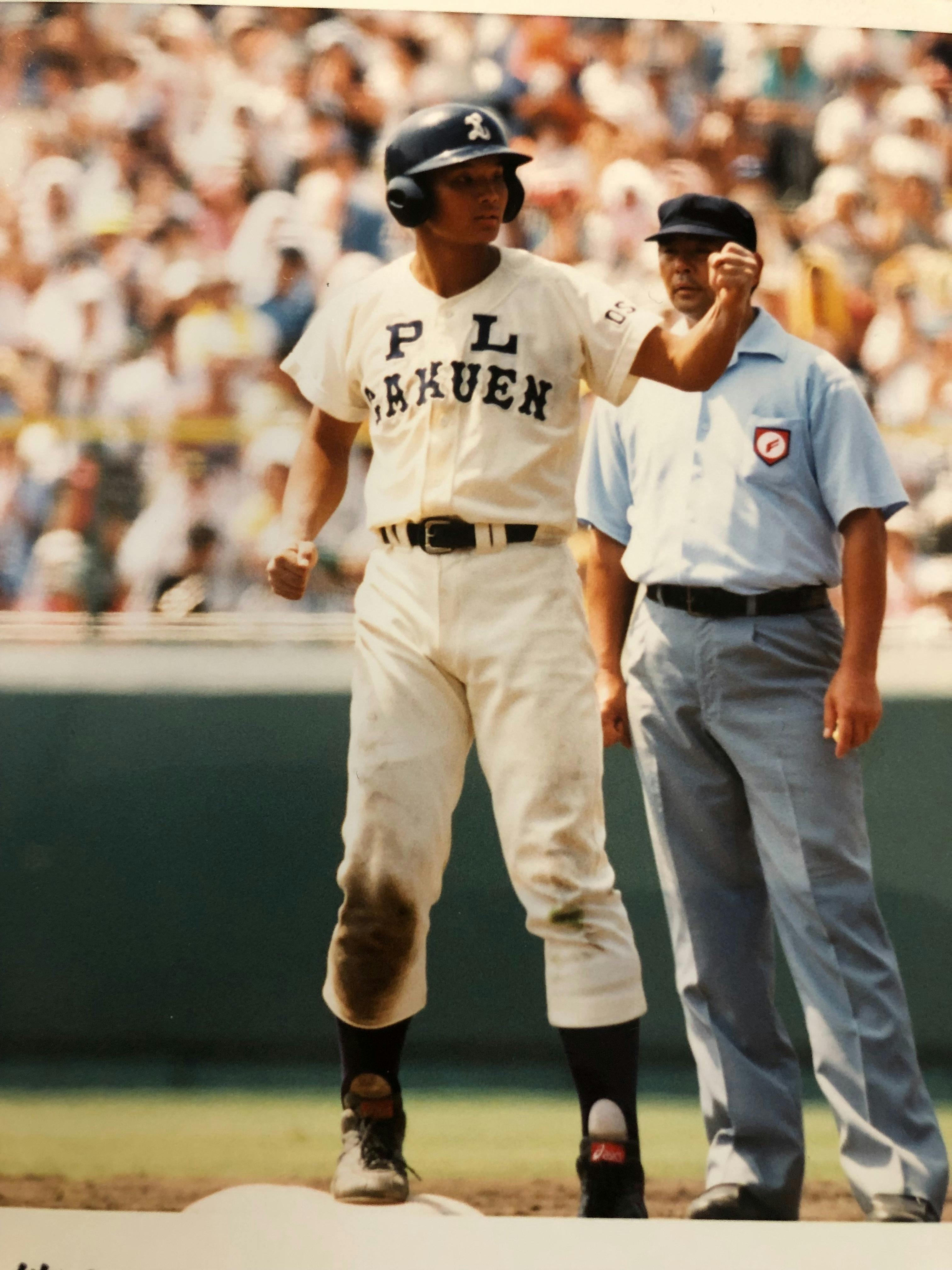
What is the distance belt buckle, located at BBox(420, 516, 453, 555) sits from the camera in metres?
1.87

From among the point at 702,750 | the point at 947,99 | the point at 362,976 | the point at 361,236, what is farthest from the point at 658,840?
the point at 947,99

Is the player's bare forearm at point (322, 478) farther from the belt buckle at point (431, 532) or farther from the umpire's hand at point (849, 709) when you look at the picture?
the umpire's hand at point (849, 709)

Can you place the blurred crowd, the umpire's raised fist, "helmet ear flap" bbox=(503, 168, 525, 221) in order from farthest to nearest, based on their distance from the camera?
the blurred crowd, "helmet ear flap" bbox=(503, 168, 525, 221), the umpire's raised fist

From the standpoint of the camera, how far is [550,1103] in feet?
6.48

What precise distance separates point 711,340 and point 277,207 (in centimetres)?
83

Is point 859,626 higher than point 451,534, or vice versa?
point 451,534

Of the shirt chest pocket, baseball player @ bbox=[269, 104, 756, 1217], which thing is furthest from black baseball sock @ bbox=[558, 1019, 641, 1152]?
the shirt chest pocket

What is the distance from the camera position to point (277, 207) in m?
2.08

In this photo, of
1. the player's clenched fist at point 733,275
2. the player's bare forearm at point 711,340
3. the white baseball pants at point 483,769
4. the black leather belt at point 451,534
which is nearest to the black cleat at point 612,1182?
the white baseball pants at point 483,769

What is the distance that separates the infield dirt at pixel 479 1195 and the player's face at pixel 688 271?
146 centimetres

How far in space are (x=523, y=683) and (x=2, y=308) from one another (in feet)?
3.72

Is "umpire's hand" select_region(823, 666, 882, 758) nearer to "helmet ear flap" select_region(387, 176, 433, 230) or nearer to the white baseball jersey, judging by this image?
the white baseball jersey

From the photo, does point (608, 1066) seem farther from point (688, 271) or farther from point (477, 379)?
point (688, 271)

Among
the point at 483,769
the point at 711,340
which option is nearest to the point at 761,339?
the point at 711,340
